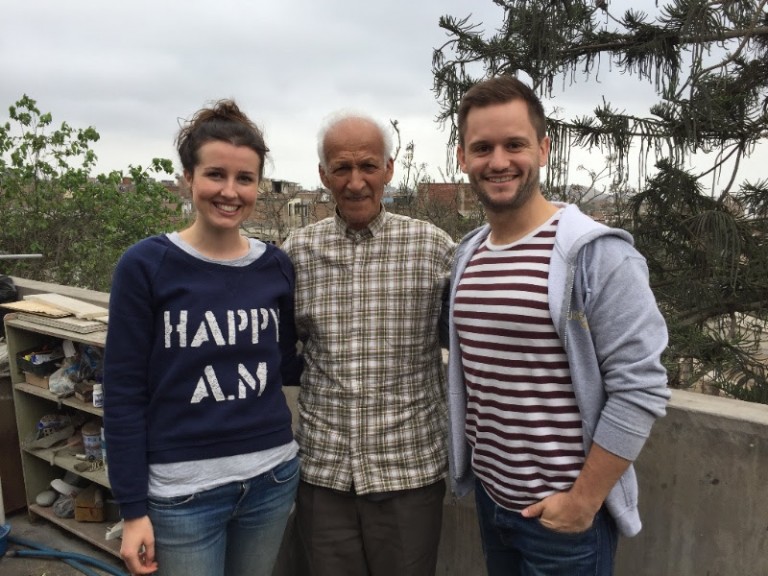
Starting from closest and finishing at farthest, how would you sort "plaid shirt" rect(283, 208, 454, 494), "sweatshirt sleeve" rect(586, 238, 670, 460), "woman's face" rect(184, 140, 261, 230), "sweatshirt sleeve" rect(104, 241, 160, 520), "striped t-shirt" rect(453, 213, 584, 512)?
"sweatshirt sleeve" rect(586, 238, 670, 460) < "striped t-shirt" rect(453, 213, 584, 512) < "sweatshirt sleeve" rect(104, 241, 160, 520) < "woman's face" rect(184, 140, 261, 230) < "plaid shirt" rect(283, 208, 454, 494)

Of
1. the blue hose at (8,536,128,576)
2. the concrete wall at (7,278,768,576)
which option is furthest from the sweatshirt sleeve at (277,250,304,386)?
the blue hose at (8,536,128,576)

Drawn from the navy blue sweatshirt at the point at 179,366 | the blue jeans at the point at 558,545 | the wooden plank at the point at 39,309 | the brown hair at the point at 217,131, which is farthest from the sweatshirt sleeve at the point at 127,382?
the wooden plank at the point at 39,309

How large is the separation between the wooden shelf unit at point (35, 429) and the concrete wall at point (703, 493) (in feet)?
7.84

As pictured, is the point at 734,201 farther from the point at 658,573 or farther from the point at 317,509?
the point at 317,509

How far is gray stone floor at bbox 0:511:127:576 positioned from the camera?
284cm

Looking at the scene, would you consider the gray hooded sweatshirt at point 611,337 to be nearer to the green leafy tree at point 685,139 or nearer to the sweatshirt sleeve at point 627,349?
the sweatshirt sleeve at point 627,349

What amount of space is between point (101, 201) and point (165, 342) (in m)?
8.49

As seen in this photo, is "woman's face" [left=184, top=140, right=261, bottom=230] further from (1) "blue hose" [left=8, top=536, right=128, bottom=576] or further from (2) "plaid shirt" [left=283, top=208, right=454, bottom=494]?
(1) "blue hose" [left=8, top=536, right=128, bottom=576]

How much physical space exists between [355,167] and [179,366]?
75cm

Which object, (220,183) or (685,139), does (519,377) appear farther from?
(685,139)

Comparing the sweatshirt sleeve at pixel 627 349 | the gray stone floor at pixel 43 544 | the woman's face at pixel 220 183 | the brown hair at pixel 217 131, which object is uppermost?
the brown hair at pixel 217 131

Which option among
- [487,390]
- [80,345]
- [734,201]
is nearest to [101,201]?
[80,345]

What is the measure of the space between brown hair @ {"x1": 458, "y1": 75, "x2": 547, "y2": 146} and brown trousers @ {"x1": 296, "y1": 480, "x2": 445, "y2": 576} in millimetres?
1088

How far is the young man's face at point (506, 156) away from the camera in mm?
1457
